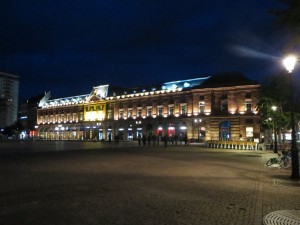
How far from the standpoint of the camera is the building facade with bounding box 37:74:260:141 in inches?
2741

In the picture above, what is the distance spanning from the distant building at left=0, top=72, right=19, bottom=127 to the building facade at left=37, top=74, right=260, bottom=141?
59.8 m

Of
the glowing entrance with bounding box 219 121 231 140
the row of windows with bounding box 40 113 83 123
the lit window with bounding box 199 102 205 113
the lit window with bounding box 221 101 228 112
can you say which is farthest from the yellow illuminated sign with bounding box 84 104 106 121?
the glowing entrance with bounding box 219 121 231 140

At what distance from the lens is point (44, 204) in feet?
29.9

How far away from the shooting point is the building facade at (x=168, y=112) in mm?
69625

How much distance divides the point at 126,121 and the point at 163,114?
1254 cm

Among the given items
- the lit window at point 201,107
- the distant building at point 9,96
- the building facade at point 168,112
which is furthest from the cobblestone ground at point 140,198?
the distant building at point 9,96

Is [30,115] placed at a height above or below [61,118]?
above

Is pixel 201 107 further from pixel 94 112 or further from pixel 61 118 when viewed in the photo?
pixel 61 118

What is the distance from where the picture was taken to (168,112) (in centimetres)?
8119

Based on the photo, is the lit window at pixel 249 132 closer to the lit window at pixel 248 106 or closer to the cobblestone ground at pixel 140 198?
the lit window at pixel 248 106

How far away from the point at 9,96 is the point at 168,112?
430 feet

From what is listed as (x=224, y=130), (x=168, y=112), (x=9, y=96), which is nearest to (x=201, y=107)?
(x=224, y=130)

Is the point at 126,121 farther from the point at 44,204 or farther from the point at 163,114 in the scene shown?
the point at 44,204

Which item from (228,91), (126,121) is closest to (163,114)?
(126,121)
